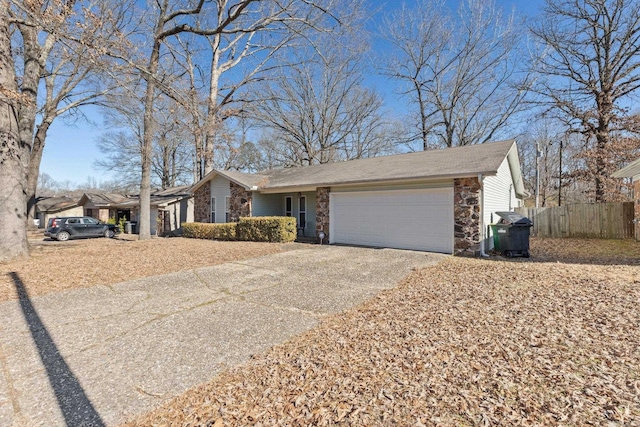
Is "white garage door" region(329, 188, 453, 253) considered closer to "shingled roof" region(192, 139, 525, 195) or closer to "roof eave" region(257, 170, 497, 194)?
"roof eave" region(257, 170, 497, 194)

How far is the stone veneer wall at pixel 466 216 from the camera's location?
28.1ft

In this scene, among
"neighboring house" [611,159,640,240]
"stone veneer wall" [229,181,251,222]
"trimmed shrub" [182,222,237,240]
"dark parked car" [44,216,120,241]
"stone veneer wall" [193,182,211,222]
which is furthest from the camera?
"stone veneer wall" [193,182,211,222]

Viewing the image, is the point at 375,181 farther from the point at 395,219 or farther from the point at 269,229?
the point at 269,229

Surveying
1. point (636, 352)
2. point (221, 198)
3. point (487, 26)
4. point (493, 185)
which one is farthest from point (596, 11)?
point (221, 198)

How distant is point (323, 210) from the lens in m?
12.2

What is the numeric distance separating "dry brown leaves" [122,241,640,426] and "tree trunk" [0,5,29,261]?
27.8 ft

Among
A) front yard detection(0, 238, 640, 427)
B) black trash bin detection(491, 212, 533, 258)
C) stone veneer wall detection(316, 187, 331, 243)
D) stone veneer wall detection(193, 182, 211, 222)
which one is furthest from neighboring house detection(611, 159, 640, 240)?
stone veneer wall detection(193, 182, 211, 222)

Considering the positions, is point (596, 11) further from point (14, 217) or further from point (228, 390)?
point (14, 217)

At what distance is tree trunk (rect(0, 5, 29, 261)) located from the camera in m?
7.28

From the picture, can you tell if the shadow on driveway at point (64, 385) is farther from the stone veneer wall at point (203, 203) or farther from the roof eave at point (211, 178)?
the stone veneer wall at point (203, 203)

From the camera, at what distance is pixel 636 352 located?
2.77m

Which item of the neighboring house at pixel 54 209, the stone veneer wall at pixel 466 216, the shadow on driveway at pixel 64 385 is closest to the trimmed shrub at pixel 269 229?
the stone veneer wall at pixel 466 216

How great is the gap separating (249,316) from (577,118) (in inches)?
782

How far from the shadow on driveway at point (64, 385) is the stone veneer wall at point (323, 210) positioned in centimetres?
913
